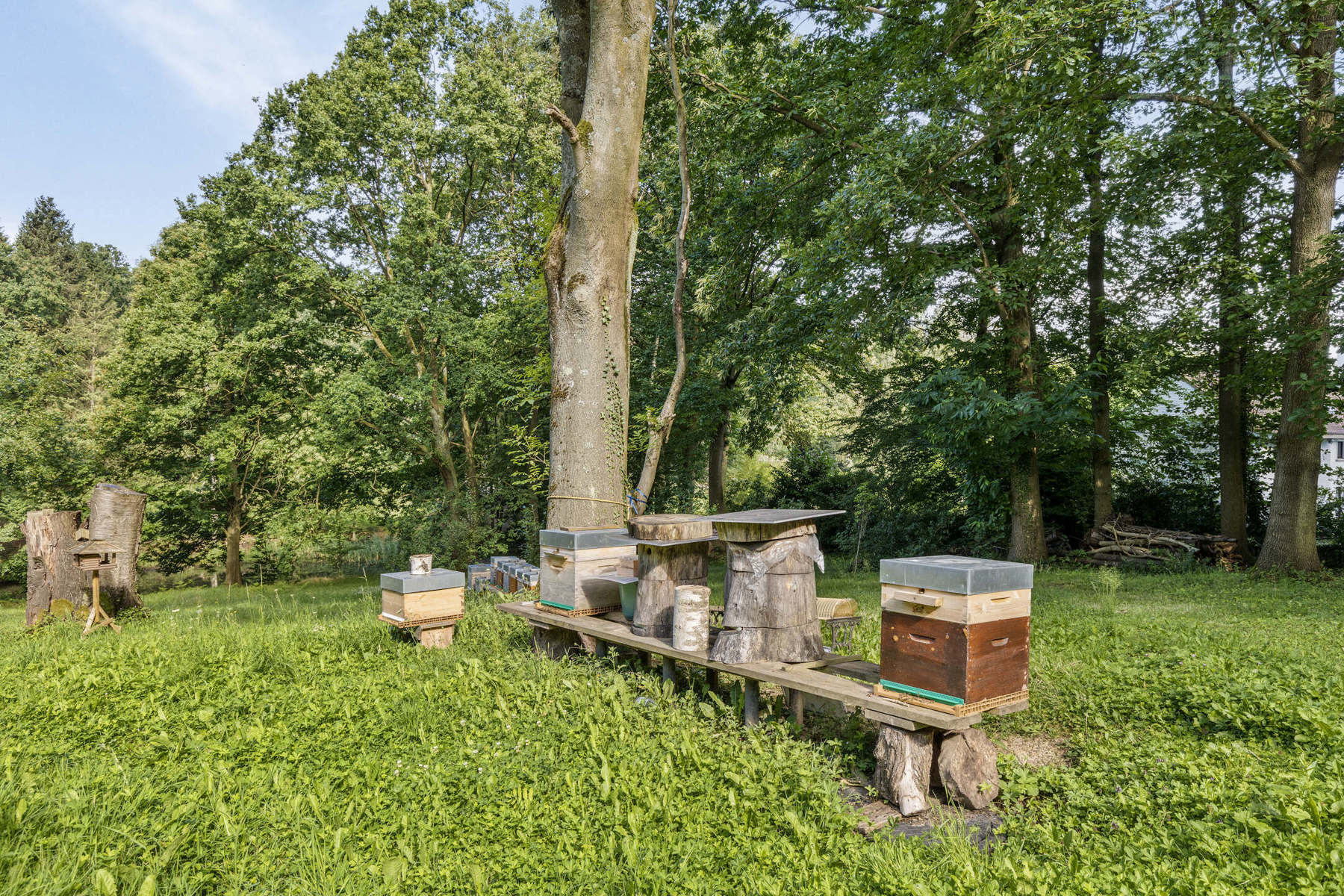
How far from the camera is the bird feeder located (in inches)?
260

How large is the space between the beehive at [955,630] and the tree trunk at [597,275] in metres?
3.44

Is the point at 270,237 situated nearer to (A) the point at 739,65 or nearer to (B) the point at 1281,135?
(A) the point at 739,65

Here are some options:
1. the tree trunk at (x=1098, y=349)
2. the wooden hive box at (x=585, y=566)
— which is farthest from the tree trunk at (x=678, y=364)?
the tree trunk at (x=1098, y=349)

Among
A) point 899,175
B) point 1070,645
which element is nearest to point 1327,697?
point 1070,645

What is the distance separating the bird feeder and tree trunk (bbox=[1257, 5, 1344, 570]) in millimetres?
13470

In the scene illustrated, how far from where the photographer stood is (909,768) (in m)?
3.09

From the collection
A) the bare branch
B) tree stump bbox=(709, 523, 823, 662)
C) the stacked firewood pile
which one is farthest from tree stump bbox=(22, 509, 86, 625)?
the stacked firewood pile

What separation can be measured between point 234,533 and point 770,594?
17596mm

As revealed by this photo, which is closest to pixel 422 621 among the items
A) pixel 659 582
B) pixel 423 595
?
pixel 423 595

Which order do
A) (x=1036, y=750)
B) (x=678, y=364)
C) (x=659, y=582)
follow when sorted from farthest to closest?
Result: 1. (x=678, y=364)
2. (x=659, y=582)
3. (x=1036, y=750)

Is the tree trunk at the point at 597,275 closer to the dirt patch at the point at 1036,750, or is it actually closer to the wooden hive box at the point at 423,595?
the wooden hive box at the point at 423,595

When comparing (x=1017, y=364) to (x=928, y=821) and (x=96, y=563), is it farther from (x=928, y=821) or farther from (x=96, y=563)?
(x=96, y=563)

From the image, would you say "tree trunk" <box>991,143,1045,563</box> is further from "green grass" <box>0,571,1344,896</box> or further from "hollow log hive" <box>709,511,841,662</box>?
"hollow log hive" <box>709,511,841,662</box>

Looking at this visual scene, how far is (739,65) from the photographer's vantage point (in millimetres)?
10844
